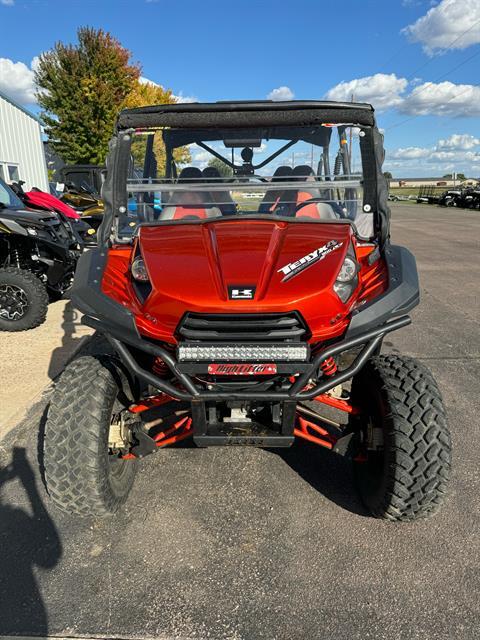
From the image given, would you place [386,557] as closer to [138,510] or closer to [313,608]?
[313,608]

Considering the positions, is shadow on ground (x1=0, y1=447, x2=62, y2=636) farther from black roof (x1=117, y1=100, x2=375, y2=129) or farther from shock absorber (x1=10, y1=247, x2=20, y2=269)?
shock absorber (x1=10, y1=247, x2=20, y2=269)

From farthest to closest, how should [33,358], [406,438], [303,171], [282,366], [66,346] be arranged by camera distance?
[66,346]
[33,358]
[303,171]
[406,438]
[282,366]

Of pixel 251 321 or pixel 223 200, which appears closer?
pixel 251 321

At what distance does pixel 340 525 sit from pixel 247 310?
1286 millimetres

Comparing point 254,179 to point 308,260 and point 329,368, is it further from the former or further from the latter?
point 329,368

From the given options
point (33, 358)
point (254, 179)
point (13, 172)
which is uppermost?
point (13, 172)

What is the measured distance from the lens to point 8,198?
6.84 m

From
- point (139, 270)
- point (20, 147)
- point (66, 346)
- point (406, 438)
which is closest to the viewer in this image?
point (406, 438)

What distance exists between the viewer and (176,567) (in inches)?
92.5

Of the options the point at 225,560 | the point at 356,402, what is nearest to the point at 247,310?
the point at 356,402

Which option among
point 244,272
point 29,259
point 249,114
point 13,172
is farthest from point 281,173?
point 13,172

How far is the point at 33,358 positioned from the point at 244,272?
356cm

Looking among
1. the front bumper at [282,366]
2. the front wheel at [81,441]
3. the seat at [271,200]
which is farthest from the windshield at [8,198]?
the front bumper at [282,366]

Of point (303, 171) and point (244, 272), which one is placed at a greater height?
point (303, 171)
